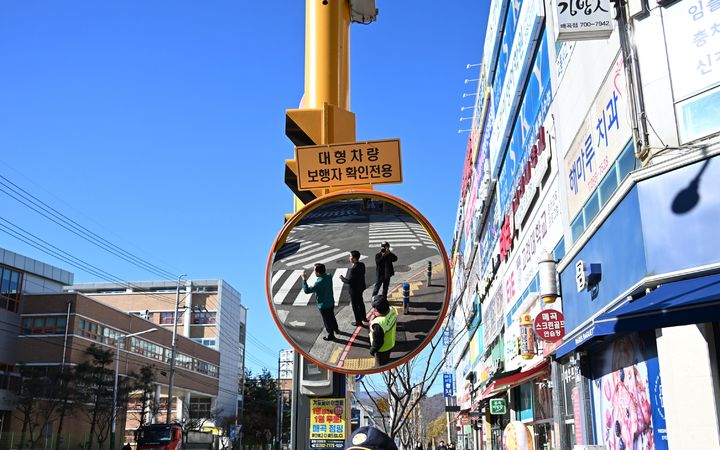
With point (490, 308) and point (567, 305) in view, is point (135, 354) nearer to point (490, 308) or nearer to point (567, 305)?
point (490, 308)

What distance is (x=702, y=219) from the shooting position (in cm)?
869

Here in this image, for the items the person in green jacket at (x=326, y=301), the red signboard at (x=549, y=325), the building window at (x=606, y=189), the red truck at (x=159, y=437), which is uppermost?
the building window at (x=606, y=189)

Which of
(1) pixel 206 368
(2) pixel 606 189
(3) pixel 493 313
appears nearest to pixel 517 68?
(2) pixel 606 189

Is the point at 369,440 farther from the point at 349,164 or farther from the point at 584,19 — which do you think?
the point at 584,19

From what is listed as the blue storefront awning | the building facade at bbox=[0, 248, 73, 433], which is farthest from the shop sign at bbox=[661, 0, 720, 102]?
the building facade at bbox=[0, 248, 73, 433]

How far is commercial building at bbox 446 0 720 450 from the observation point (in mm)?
8672

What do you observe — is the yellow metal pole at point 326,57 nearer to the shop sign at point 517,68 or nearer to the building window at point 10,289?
the shop sign at point 517,68

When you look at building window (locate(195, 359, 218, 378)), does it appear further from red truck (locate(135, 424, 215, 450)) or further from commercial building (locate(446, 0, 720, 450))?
commercial building (locate(446, 0, 720, 450))

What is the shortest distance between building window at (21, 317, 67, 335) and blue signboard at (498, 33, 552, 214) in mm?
40216

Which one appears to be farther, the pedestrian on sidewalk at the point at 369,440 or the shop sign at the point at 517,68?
the shop sign at the point at 517,68

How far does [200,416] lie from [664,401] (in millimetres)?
70320

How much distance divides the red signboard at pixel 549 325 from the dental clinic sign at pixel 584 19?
6261 mm

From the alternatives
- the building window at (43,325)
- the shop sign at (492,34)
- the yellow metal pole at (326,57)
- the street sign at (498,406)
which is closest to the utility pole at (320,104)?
the yellow metal pole at (326,57)

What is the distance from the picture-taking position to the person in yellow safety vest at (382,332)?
3.60 meters
